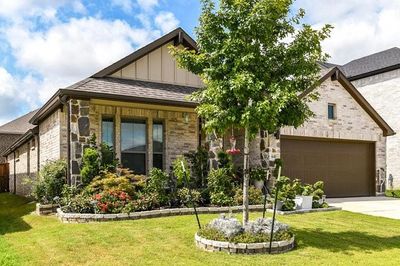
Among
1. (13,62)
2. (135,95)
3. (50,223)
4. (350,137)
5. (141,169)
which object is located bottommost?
(50,223)

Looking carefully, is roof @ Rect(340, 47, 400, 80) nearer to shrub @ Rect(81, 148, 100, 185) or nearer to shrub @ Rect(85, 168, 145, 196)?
shrub @ Rect(85, 168, 145, 196)

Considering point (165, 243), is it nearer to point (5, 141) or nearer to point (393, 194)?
point (393, 194)

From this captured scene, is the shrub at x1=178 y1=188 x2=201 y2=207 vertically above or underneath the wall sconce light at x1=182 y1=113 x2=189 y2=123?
underneath

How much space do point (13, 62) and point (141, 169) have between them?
20.8 ft

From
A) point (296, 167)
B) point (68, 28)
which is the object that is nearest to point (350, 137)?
point (296, 167)

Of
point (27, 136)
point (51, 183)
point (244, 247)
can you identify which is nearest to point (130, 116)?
point (51, 183)

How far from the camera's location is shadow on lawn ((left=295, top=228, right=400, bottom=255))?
7.20 meters

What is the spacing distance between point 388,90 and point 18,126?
27.2 metres

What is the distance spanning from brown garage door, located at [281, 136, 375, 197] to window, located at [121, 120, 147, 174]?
589cm

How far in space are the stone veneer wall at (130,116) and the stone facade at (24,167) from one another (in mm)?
4297

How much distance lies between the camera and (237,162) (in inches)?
606

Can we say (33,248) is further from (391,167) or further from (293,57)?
(391,167)

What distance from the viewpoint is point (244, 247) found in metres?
6.68

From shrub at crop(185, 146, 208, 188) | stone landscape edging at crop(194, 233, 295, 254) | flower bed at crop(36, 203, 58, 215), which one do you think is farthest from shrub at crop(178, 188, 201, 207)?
stone landscape edging at crop(194, 233, 295, 254)
